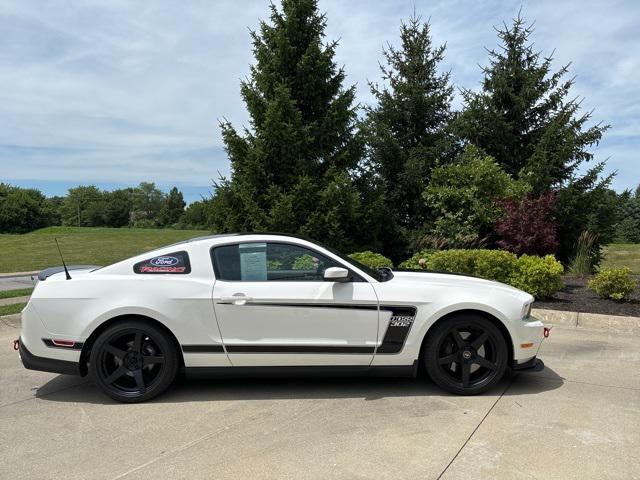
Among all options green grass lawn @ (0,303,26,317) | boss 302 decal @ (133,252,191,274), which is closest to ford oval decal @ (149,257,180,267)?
boss 302 decal @ (133,252,191,274)

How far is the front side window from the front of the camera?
4253 millimetres

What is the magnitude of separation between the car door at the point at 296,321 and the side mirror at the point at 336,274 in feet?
0.20

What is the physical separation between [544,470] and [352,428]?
1.27 meters

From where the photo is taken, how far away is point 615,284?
24.8ft

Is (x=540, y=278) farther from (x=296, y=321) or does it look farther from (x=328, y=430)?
(x=328, y=430)

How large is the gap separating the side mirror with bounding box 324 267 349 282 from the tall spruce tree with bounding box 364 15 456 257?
917 centimetres

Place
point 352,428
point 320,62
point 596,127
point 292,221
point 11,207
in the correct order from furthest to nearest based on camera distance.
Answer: point 11,207 < point 596,127 < point 320,62 < point 292,221 < point 352,428

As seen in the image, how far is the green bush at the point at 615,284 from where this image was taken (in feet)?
24.6

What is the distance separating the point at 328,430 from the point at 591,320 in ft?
16.2

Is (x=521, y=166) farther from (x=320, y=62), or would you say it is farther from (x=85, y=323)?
(x=85, y=323)

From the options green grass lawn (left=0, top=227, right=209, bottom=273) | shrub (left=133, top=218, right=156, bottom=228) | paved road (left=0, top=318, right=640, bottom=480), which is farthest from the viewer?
shrub (left=133, top=218, right=156, bottom=228)

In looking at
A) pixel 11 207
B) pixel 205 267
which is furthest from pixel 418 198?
pixel 11 207

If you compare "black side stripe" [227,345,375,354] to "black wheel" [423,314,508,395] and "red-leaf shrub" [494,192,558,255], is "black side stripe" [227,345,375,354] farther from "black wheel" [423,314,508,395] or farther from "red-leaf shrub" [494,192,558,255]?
"red-leaf shrub" [494,192,558,255]

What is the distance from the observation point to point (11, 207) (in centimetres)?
7919
